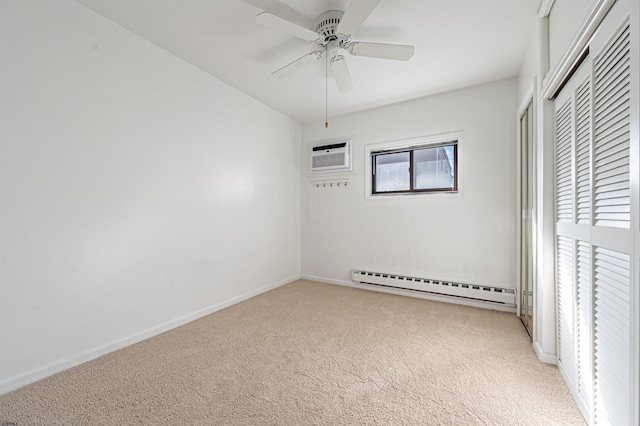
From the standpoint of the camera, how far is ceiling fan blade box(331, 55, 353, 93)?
6.66 ft

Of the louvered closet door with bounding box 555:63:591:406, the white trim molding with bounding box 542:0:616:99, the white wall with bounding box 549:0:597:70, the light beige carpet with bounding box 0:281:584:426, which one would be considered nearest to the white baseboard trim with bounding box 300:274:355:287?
the light beige carpet with bounding box 0:281:584:426

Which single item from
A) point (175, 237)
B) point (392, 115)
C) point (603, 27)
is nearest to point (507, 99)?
point (392, 115)

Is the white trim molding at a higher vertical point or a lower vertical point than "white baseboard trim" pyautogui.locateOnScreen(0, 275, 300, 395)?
higher

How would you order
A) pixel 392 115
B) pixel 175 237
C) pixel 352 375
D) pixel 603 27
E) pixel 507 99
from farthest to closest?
pixel 392 115
pixel 507 99
pixel 175 237
pixel 352 375
pixel 603 27

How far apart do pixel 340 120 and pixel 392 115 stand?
778mm

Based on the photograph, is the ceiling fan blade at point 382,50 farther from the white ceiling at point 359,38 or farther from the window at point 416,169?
the window at point 416,169

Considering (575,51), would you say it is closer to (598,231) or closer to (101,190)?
(598,231)

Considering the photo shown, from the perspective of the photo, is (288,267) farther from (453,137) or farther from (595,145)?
(595,145)

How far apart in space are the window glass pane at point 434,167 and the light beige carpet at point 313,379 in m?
1.59

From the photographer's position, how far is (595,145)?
1.20 metres

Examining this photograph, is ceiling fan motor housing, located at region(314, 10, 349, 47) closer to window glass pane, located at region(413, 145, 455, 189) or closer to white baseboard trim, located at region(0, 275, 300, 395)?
window glass pane, located at region(413, 145, 455, 189)

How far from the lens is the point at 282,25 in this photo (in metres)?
1.66

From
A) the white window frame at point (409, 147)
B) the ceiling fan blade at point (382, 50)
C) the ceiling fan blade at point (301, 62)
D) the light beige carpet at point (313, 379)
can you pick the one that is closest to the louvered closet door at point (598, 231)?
the light beige carpet at point (313, 379)

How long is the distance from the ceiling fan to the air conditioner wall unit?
1468 millimetres
